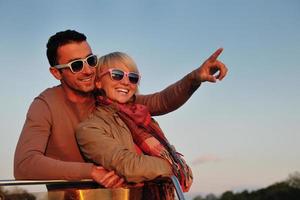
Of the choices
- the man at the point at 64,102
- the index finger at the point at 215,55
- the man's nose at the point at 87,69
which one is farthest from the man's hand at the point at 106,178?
the index finger at the point at 215,55

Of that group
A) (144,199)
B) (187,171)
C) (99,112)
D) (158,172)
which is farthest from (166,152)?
(144,199)

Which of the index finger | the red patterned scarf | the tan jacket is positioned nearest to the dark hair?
the red patterned scarf

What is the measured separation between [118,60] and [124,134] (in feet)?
2.01

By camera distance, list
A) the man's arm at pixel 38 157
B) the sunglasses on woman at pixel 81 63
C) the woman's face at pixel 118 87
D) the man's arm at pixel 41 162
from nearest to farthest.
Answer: the man's arm at pixel 41 162 < the man's arm at pixel 38 157 < the woman's face at pixel 118 87 < the sunglasses on woman at pixel 81 63

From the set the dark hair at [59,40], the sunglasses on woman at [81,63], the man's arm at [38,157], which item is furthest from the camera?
the dark hair at [59,40]

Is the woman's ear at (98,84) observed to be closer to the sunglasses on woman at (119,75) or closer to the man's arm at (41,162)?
the sunglasses on woman at (119,75)

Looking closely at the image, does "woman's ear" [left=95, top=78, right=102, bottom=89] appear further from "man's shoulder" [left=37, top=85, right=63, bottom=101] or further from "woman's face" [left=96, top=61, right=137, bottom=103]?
"man's shoulder" [left=37, top=85, right=63, bottom=101]

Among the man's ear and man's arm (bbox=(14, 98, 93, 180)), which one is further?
the man's ear

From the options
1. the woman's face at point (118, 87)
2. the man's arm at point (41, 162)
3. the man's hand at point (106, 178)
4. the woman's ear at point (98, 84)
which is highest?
the woman's ear at point (98, 84)

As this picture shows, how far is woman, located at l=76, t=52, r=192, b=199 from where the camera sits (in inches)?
110

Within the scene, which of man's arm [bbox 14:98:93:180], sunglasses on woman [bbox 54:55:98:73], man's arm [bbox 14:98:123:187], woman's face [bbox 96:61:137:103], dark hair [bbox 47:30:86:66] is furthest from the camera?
dark hair [bbox 47:30:86:66]

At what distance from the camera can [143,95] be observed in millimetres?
4367

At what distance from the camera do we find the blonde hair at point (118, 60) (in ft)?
12.1

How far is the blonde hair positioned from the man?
0.06 m
